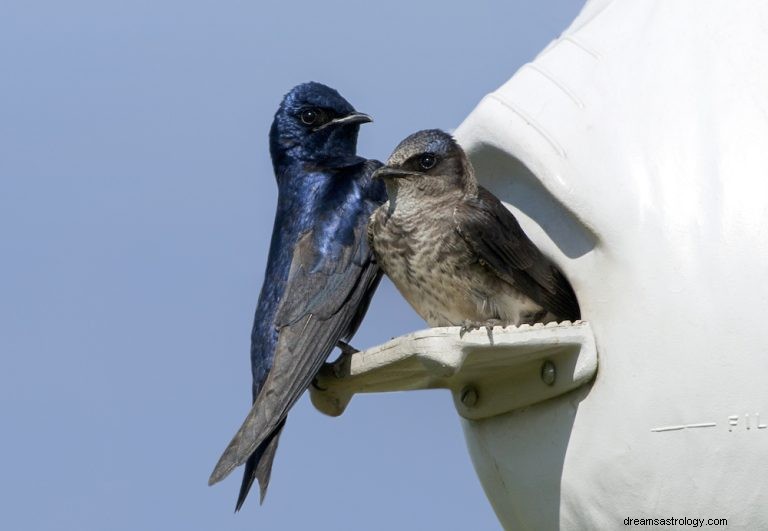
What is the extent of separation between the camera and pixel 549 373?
4281 mm

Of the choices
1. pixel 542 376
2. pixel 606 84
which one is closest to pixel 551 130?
pixel 606 84

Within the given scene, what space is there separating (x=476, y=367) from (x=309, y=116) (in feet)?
4.60

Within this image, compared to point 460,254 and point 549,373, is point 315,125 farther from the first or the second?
point 549,373

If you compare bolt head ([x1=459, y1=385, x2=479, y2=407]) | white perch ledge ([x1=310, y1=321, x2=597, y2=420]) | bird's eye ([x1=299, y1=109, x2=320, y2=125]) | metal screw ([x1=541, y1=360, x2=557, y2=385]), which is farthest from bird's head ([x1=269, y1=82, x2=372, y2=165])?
metal screw ([x1=541, y1=360, x2=557, y2=385])

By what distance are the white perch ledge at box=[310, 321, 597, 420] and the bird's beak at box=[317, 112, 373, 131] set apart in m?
0.96

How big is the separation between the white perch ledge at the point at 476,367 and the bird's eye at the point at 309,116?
1.00 meters

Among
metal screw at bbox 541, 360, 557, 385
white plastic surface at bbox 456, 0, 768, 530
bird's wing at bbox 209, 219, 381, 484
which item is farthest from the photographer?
bird's wing at bbox 209, 219, 381, 484

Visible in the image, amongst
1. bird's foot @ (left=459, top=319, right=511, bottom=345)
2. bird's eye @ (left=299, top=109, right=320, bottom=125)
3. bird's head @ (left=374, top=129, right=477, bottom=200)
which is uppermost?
bird's eye @ (left=299, top=109, right=320, bottom=125)

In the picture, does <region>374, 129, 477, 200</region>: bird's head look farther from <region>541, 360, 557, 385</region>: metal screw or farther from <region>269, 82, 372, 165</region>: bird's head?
<region>269, 82, 372, 165</region>: bird's head

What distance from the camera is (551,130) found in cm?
422

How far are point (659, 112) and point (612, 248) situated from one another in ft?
1.06

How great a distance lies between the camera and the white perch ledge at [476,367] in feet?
13.2

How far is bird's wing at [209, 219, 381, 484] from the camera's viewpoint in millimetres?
4477

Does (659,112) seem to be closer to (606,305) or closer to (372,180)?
(606,305)
